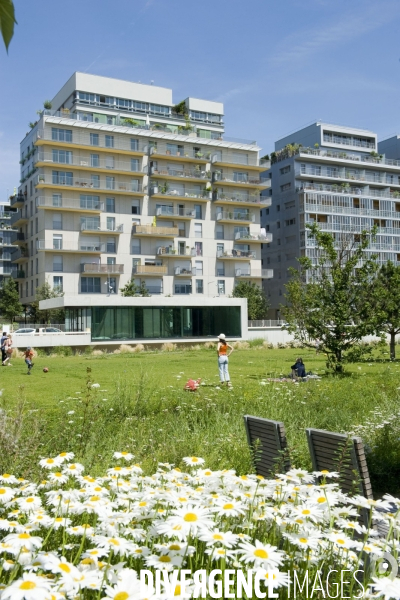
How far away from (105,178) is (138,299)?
25.2m

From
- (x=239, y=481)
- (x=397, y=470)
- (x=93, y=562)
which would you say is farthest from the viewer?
(x=397, y=470)

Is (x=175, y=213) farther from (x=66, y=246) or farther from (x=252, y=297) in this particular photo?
(x=66, y=246)

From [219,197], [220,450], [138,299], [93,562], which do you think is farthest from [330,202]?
[93,562]

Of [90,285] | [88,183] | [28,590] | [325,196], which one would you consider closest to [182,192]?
[88,183]

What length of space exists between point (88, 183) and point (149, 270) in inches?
440

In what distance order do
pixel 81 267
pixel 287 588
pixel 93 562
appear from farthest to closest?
pixel 81 267 < pixel 287 588 < pixel 93 562

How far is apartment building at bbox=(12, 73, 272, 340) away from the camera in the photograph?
2569 inches

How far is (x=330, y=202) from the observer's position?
81.4 m

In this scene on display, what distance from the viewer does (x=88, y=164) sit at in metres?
66.6

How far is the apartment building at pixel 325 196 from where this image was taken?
80875mm

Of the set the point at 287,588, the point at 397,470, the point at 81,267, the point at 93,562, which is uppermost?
the point at 81,267

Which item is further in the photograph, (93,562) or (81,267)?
(81,267)

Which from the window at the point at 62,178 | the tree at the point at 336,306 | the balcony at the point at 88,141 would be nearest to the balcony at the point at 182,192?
the balcony at the point at 88,141

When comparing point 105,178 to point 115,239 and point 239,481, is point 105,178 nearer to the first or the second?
point 115,239
